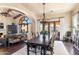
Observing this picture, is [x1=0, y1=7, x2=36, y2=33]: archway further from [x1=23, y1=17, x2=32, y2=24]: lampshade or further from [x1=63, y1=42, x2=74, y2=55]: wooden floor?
[x1=63, y1=42, x2=74, y2=55]: wooden floor

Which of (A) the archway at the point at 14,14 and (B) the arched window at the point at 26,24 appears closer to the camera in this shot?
(A) the archway at the point at 14,14

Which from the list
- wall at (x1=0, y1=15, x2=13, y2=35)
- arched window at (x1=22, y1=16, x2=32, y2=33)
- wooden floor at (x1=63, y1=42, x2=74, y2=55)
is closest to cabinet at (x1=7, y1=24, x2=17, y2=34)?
wall at (x1=0, y1=15, x2=13, y2=35)

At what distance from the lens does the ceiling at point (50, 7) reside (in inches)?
109

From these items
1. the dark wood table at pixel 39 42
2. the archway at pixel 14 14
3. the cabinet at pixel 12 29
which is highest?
the archway at pixel 14 14

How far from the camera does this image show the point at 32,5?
2.82m

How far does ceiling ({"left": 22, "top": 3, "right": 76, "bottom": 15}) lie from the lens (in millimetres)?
2760

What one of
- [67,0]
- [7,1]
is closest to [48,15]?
[67,0]

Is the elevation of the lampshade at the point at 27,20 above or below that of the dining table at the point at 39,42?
above

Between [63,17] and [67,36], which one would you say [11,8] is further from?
[67,36]

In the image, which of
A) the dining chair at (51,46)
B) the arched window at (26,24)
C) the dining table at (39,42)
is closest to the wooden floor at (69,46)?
the dining chair at (51,46)

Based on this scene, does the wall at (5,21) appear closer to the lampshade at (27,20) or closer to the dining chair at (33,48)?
the lampshade at (27,20)

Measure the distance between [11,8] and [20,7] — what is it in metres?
0.21

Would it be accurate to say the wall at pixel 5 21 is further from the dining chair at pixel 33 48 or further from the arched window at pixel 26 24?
the dining chair at pixel 33 48
